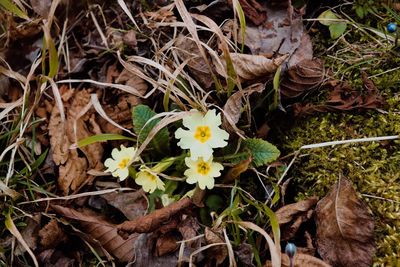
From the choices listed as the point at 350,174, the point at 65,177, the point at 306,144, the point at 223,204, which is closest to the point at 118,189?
the point at 65,177

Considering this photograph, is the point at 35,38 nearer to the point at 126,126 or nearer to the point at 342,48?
the point at 126,126

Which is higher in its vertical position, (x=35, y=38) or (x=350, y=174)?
(x=35, y=38)

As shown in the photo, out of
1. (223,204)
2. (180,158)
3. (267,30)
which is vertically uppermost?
(267,30)

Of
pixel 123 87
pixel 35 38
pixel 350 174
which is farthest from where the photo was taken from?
pixel 35 38

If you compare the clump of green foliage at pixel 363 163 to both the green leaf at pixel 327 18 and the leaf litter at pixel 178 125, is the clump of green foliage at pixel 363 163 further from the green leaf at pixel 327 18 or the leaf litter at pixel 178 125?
the green leaf at pixel 327 18

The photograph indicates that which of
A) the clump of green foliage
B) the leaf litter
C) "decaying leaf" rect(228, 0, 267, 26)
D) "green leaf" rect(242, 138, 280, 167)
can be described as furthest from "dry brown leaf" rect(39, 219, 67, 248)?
"decaying leaf" rect(228, 0, 267, 26)

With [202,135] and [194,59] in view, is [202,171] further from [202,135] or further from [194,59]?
[194,59]

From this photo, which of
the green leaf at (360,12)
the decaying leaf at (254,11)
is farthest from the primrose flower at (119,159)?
the green leaf at (360,12)

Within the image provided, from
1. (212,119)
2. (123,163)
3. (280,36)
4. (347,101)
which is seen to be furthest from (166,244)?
(280,36)

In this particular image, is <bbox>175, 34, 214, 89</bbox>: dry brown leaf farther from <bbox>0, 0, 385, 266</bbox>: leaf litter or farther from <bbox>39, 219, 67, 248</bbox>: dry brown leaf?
<bbox>39, 219, 67, 248</bbox>: dry brown leaf
